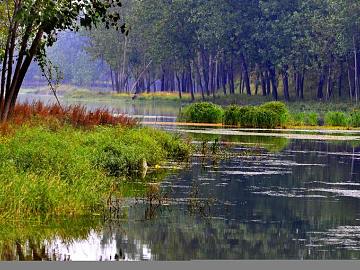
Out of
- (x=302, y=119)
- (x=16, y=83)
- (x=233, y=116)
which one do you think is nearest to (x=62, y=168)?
(x=16, y=83)

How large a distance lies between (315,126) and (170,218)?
4978 cm

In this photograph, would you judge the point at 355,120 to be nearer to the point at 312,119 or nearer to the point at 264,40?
the point at 312,119

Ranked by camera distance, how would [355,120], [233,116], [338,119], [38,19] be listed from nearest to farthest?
[38,19] → [233,116] → [355,120] → [338,119]

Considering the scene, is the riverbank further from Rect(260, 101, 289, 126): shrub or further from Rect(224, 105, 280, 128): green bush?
Rect(260, 101, 289, 126): shrub

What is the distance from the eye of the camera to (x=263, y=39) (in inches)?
4867

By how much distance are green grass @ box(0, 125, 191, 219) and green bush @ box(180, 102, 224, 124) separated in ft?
114

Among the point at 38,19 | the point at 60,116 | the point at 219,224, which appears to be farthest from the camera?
the point at 60,116

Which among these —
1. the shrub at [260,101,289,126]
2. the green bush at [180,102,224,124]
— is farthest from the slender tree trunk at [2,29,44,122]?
the green bush at [180,102,224,124]

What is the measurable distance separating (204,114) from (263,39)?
5642cm

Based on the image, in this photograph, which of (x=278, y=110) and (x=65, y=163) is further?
(x=278, y=110)

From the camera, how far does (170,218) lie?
71.0 feet

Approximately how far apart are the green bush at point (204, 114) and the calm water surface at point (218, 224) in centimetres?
3460

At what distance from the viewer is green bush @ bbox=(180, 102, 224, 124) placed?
225 ft

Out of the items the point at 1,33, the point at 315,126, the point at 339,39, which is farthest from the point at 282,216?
the point at 339,39
